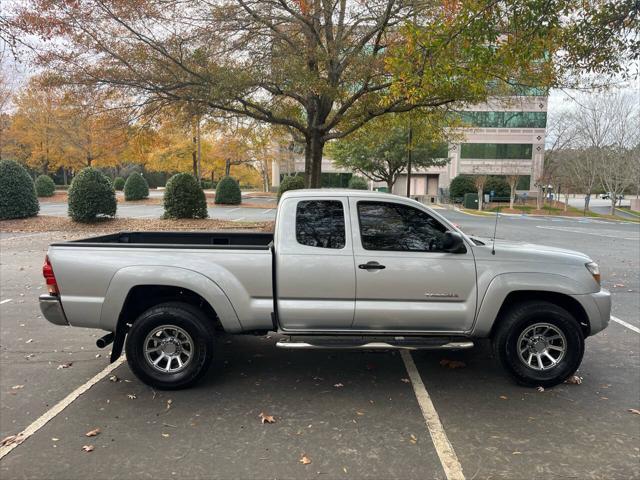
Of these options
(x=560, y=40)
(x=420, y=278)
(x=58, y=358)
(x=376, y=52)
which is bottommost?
(x=58, y=358)

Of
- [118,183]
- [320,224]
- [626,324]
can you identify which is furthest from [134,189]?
[626,324]

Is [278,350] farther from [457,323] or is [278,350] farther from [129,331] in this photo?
[457,323]

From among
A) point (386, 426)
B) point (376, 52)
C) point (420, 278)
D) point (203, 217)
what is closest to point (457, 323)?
point (420, 278)

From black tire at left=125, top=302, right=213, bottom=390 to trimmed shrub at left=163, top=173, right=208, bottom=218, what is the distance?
15.6 meters

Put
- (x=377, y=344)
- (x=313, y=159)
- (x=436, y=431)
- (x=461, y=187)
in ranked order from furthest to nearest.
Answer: (x=461, y=187), (x=313, y=159), (x=377, y=344), (x=436, y=431)

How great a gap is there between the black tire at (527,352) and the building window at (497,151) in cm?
4832

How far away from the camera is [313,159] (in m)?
15.7

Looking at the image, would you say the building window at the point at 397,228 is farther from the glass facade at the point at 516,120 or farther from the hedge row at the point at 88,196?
the glass facade at the point at 516,120

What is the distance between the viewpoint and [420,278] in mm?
4293

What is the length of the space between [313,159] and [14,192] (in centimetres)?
1275

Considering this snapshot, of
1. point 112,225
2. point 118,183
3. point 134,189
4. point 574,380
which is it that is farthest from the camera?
point 118,183

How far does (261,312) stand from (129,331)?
1.24 m

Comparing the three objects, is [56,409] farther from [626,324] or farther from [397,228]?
[626,324]

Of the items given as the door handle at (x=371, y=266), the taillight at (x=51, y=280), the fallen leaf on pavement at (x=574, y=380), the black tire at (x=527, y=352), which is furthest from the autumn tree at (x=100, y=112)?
the fallen leaf on pavement at (x=574, y=380)
